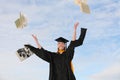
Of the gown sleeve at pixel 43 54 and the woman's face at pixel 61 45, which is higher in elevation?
the woman's face at pixel 61 45

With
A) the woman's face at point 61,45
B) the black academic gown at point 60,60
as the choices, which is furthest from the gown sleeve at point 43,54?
the woman's face at point 61,45

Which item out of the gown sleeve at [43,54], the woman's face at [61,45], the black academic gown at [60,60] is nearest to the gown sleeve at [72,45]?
the black academic gown at [60,60]

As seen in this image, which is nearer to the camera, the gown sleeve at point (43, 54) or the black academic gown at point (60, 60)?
the black academic gown at point (60, 60)

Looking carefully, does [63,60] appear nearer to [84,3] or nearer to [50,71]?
[50,71]

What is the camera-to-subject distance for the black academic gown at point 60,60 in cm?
1936

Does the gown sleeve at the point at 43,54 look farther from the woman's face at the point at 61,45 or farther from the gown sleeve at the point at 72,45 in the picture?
the gown sleeve at the point at 72,45

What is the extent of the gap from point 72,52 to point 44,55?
931 millimetres

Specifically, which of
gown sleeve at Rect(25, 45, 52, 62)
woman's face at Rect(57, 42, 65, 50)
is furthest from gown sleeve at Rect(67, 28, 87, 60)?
gown sleeve at Rect(25, 45, 52, 62)

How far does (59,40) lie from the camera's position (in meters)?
19.5

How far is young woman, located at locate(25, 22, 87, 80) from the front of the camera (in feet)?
63.5

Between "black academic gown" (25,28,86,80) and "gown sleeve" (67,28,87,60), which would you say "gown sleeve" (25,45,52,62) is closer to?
"black academic gown" (25,28,86,80)

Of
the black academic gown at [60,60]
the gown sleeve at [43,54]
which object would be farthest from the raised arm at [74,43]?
the gown sleeve at [43,54]

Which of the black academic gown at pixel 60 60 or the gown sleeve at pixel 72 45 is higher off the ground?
the gown sleeve at pixel 72 45

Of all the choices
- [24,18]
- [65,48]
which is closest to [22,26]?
[24,18]
